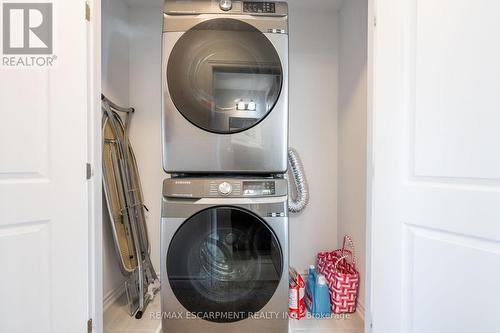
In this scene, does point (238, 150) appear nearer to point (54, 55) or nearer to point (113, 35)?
point (54, 55)

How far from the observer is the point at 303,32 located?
7.23 feet

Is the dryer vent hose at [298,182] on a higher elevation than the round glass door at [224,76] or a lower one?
lower

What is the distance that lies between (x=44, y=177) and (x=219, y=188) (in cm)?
79

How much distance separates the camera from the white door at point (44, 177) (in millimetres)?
1108

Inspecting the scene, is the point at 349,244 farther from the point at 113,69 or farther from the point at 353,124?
the point at 113,69

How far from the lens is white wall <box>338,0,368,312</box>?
5.73ft

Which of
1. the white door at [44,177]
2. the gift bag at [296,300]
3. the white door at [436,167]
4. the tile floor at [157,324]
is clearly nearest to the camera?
the white door at [436,167]

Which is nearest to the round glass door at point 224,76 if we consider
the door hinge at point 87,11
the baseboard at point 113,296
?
the door hinge at point 87,11

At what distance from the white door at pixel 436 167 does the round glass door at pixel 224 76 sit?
56 centimetres

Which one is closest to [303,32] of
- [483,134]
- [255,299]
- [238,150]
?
[238,150]

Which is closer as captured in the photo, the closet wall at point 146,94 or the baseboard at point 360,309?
the baseboard at point 360,309

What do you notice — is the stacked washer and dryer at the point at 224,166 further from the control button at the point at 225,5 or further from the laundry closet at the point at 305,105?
the laundry closet at the point at 305,105

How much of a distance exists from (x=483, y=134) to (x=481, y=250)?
42cm

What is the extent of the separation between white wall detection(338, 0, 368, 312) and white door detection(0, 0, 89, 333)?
5.28 feet
